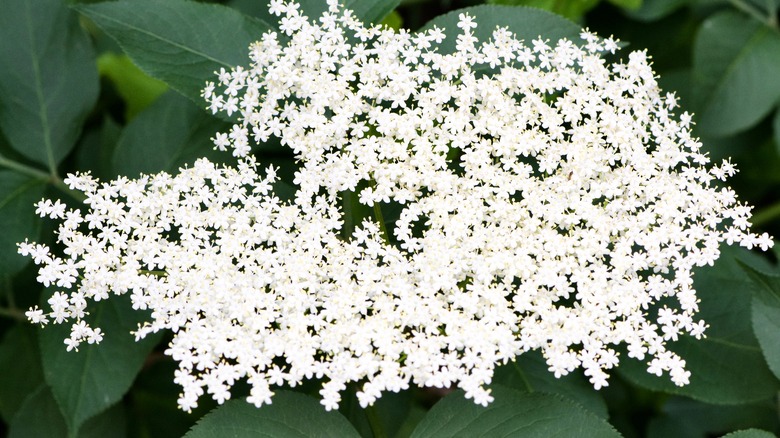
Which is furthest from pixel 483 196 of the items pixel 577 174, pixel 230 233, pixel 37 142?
pixel 37 142

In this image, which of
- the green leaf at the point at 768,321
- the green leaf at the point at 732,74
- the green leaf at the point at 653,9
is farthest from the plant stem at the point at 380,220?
the green leaf at the point at 653,9

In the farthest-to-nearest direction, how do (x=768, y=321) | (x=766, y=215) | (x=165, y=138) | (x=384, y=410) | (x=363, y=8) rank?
(x=766, y=215), (x=165, y=138), (x=384, y=410), (x=363, y=8), (x=768, y=321)

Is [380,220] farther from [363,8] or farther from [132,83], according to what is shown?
[132,83]

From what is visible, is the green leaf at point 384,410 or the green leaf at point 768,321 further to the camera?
the green leaf at point 384,410

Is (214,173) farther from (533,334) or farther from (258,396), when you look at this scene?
(533,334)

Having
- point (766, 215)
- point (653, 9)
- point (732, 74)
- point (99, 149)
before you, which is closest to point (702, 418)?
point (766, 215)

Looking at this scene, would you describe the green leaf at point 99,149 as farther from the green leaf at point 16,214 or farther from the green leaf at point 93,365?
the green leaf at point 93,365
